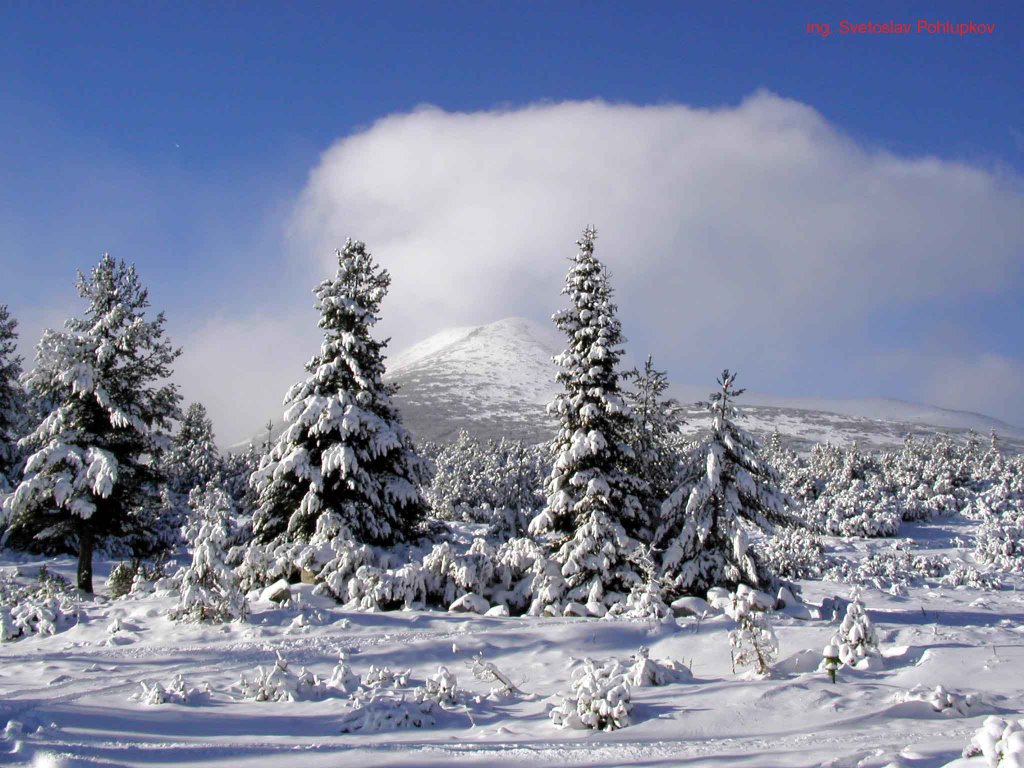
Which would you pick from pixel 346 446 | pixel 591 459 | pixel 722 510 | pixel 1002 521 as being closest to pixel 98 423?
pixel 346 446

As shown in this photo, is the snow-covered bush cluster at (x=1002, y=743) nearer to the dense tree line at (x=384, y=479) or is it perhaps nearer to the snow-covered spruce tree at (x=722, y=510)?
the dense tree line at (x=384, y=479)

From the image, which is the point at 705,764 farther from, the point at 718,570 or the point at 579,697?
the point at 718,570

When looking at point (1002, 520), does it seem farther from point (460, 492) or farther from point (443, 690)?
point (443, 690)

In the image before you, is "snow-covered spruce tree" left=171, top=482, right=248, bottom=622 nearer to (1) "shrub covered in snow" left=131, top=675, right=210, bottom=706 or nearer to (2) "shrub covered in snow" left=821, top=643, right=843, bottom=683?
(1) "shrub covered in snow" left=131, top=675, right=210, bottom=706

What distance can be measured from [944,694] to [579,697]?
12.6 ft

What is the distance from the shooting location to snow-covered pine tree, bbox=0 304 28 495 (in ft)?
95.8

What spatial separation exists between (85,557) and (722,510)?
19145 mm

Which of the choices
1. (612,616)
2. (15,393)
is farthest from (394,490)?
(15,393)

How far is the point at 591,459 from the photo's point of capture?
20.9 m

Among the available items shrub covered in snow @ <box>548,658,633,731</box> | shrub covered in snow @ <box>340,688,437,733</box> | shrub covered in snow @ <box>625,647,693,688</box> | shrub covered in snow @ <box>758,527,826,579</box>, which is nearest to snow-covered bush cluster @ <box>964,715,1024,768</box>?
shrub covered in snow @ <box>548,658,633,731</box>

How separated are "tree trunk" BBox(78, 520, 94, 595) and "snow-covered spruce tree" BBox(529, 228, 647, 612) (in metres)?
13.3

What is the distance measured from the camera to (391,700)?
858 centimetres

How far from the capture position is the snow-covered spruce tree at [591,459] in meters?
19.5

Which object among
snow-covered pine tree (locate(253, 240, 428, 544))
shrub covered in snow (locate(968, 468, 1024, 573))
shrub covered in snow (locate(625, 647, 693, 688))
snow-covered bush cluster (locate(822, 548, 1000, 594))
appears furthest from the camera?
shrub covered in snow (locate(968, 468, 1024, 573))
